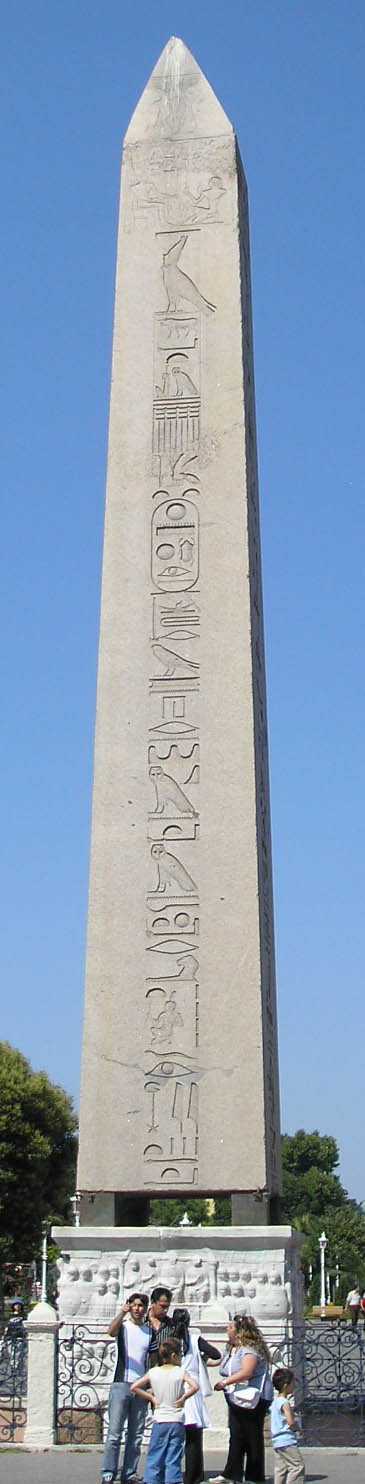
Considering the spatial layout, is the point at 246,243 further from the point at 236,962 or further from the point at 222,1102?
the point at 222,1102

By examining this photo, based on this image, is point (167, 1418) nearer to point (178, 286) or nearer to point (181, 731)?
point (181, 731)

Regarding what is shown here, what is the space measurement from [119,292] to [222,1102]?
654cm

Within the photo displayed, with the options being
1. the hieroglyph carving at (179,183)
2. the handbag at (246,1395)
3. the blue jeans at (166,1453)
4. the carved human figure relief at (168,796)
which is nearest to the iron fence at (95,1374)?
the handbag at (246,1395)

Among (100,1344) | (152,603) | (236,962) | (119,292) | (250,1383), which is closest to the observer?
(250,1383)

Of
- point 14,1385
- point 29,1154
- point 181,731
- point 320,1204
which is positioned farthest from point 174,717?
point 320,1204

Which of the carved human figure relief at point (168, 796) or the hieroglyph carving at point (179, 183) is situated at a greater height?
the hieroglyph carving at point (179, 183)

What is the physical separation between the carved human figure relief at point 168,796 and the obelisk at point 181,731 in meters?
0.01

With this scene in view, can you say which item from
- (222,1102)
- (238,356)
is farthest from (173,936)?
(238,356)

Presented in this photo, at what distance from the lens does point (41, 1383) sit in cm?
1087

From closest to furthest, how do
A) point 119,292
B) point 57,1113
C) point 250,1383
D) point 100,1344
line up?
point 250,1383 → point 100,1344 → point 119,292 → point 57,1113

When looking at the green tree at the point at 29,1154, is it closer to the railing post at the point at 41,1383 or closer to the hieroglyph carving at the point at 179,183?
the railing post at the point at 41,1383

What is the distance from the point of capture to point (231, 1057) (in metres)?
11.6

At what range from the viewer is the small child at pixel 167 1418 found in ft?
25.5

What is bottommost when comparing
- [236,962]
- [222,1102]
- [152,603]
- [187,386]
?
[222,1102]
